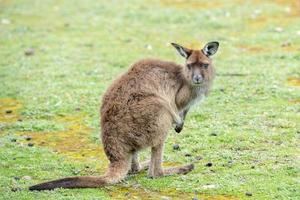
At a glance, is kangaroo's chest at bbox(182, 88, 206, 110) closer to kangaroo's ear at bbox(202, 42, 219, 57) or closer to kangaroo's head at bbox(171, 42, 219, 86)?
kangaroo's head at bbox(171, 42, 219, 86)

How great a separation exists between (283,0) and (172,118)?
11.9 metres

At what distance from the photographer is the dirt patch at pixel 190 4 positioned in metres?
19.7

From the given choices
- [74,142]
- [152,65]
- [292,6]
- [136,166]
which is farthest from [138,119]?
[292,6]

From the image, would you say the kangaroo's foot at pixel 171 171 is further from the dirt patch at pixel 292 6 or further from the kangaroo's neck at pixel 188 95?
the dirt patch at pixel 292 6

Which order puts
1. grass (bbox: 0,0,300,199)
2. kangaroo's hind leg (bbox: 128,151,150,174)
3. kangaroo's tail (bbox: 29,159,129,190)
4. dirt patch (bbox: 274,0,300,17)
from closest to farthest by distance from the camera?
kangaroo's tail (bbox: 29,159,129,190), grass (bbox: 0,0,300,199), kangaroo's hind leg (bbox: 128,151,150,174), dirt patch (bbox: 274,0,300,17)

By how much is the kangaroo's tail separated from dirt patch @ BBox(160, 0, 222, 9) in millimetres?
12017

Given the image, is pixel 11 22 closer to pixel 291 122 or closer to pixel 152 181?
pixel 291 122

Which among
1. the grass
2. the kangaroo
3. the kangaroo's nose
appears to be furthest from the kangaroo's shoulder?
the grass

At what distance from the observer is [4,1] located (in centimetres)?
2216

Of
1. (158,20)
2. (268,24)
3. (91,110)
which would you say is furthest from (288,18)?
(91,110)

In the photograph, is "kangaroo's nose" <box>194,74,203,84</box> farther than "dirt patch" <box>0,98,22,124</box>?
No

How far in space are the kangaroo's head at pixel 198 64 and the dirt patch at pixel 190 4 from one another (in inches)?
413

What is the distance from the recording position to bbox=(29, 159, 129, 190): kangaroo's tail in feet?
25.4

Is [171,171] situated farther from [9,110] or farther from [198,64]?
[9,110]
